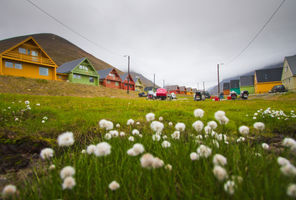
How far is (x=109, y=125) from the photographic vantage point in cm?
153

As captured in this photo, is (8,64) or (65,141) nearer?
(65,141)

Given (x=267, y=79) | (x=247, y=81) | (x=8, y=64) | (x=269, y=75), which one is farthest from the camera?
(x=247, y=81)

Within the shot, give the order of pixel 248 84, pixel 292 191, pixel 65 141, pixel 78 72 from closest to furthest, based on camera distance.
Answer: pixel 292 191 < pixel 65 141 < pixel 78 72 < pixel 248 84

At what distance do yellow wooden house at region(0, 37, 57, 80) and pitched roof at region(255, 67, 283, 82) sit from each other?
183 ft

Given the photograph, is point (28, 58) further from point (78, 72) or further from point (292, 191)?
point (292, 191)

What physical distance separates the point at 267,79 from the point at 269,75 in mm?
1583

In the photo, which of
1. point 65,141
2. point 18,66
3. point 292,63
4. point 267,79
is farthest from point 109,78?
point 267,79

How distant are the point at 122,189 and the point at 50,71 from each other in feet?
98.1

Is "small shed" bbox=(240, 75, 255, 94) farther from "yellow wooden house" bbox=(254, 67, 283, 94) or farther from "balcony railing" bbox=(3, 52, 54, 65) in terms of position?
"balcony railing" bbox=(3, 52, 54, 65)

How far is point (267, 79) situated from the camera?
39969 millimetres

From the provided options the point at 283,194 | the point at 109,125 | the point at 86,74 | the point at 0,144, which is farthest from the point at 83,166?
the point at 86,74

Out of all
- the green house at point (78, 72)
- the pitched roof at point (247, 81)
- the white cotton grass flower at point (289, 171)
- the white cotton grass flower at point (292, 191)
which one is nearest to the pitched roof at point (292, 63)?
the pitched roof at point (247, 81)

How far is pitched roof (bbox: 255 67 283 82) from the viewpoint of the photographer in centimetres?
3867

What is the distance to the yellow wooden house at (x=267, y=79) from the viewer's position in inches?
1523
